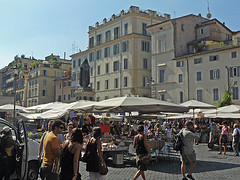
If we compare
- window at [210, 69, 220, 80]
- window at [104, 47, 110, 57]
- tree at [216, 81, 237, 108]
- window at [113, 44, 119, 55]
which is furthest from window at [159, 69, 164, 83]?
window at [104, 47, 110, 57]

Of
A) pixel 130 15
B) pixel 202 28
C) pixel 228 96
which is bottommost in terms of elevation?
pixel 228 96

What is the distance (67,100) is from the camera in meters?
59.6

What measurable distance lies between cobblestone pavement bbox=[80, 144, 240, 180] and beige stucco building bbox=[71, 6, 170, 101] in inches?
1236

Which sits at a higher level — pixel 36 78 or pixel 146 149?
pixel 36 78

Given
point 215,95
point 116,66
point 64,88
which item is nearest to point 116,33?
point 116,66

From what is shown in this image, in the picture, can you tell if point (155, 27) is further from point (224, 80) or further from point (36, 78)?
point (36, 78)

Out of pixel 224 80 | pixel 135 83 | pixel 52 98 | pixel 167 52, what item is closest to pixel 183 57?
pixel 167 52

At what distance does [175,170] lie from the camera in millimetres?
9742

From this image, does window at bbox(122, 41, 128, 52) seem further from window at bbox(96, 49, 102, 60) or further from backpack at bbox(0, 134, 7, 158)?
backpack at bbox(0, 134, 7, 158)

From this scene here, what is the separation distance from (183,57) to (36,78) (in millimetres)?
44062

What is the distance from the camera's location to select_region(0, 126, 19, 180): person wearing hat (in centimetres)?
605

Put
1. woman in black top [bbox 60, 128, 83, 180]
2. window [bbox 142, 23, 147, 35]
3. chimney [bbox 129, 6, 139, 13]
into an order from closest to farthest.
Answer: woman in black top [bbox 60, 128, 83, 180] < chimney [bbox 129, 6, 139, 13] < window [bbox 142, 23, 147, 35]

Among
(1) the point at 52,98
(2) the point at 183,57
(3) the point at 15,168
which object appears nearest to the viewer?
(3) the point at 15,168

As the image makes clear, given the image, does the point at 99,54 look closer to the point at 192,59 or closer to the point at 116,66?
the point at 116,66
